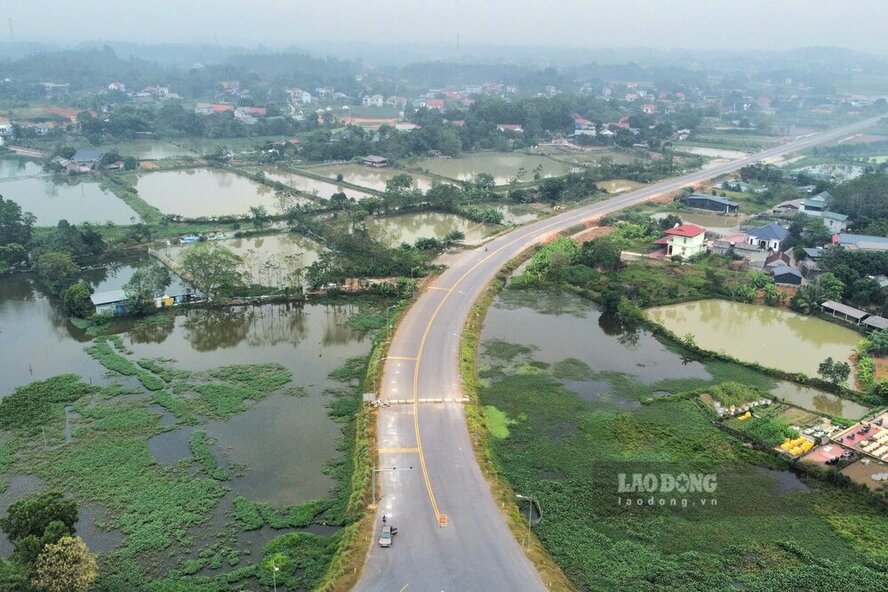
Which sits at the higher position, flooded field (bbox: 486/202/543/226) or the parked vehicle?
flooded field (bbox: 486/202/543/226)

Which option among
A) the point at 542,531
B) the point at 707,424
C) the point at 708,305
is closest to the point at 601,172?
the point at 708,305

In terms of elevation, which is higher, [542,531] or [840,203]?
[840,203]

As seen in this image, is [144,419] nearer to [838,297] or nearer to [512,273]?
[512,273]

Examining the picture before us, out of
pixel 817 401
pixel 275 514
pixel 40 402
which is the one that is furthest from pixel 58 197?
pixel 817 401

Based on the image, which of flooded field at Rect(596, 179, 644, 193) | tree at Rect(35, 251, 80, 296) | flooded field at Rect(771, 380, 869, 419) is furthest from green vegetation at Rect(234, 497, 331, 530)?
flooded field at Rect(596, 179, 644, 193)

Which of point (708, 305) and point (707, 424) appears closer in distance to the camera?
point (707, 424)

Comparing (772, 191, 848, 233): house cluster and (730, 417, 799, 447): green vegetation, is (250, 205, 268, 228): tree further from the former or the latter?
(772, 191, 848, 233): house cluster

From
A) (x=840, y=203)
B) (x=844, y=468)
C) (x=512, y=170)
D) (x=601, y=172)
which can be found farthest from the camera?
(x=512, y=170)
